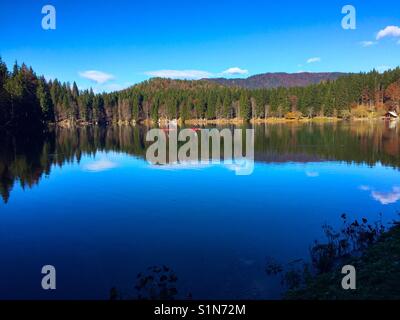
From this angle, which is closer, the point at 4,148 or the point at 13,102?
the point at 4,148

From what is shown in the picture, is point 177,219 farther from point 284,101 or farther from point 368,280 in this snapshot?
point 284,101

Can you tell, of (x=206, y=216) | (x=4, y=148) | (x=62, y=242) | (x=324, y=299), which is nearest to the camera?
(x=324, y=299)

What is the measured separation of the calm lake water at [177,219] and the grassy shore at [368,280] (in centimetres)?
136

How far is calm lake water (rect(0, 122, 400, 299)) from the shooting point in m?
14.3

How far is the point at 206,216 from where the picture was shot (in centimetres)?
2253

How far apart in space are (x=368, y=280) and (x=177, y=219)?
12.1 meters

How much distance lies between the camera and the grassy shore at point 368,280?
1069 cm

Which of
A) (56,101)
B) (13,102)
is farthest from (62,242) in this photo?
(56,101)

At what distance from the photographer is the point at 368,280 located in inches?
463

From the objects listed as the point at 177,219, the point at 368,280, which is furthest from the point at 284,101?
the point at 368,280

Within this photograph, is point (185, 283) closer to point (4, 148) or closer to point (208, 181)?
point (208, 181)

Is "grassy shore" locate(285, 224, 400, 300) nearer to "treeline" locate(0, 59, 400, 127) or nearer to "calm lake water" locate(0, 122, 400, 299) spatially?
"calm lake water" locate(0, 122, 400, 299)
